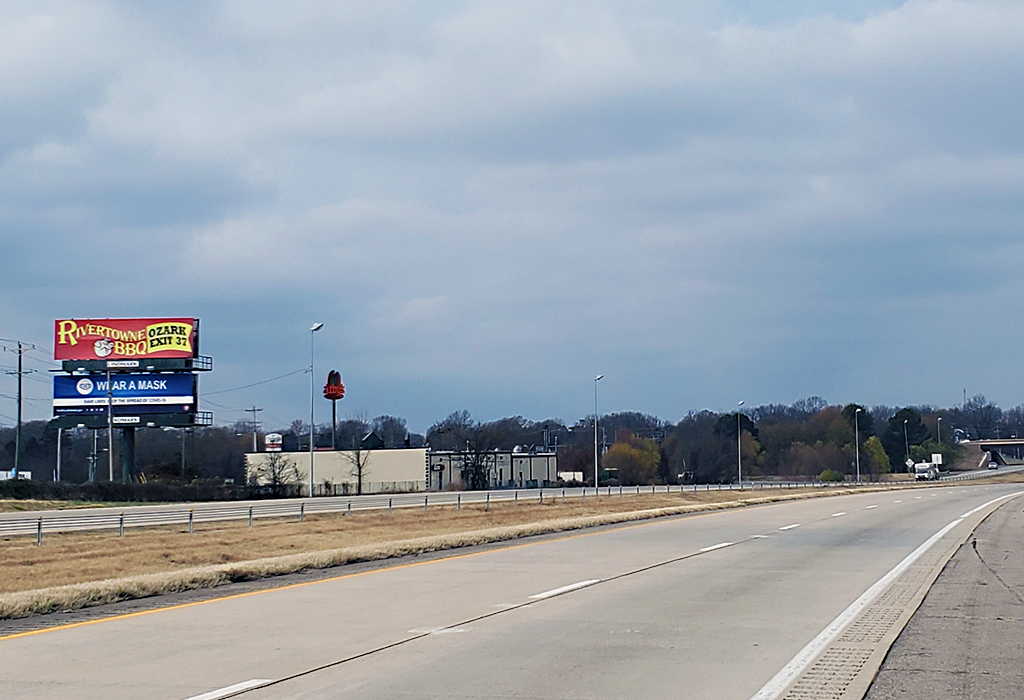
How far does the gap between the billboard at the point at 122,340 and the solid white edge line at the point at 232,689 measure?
7069 centimetres

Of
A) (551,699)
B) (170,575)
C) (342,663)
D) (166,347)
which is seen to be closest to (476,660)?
(342,663)

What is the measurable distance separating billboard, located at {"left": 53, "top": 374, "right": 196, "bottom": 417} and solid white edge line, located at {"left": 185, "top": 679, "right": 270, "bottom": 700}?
70.5 meters

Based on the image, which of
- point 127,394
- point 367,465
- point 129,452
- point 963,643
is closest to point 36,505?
point 127,394

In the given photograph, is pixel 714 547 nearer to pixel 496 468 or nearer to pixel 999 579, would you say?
pixel 999 579

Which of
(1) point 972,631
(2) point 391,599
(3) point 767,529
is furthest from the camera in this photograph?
(3) point 767,529

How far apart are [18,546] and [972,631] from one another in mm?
28716

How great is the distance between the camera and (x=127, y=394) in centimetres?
7550

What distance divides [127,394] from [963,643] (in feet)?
238

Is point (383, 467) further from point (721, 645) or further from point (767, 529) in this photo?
point (721, 645)

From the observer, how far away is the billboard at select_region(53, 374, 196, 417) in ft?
247

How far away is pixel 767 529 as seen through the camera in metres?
30.9

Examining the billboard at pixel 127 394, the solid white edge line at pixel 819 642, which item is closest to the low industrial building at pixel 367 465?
the billboard at pixel 127 394

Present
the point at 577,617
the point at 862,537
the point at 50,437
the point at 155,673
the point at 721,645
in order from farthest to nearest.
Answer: the point at 50,437
the point at 862,537
the point at 577,617
the point at 721,645
the point at 155,673

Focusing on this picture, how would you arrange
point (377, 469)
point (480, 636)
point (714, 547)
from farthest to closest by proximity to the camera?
point (377, 469) < point (714, 547) < point (480, 636)
